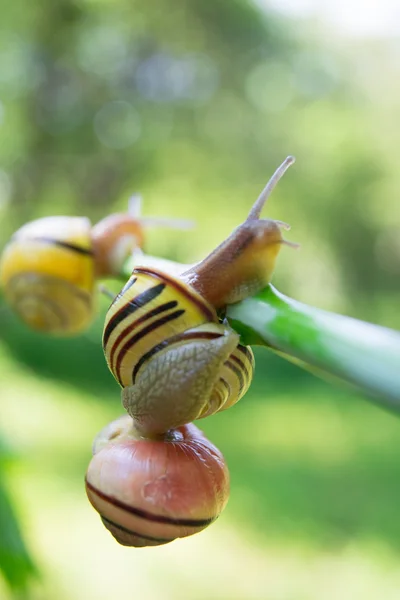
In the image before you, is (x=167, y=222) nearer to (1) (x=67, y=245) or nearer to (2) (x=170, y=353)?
(1) (x=67, y=245)

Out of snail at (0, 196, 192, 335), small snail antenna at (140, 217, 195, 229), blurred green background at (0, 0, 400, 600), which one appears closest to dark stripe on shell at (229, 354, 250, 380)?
snail at (0, 196, 192, 335)

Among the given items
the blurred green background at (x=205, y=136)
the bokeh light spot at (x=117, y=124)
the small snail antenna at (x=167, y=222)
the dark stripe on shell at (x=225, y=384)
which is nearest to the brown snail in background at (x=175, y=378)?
the dark stripe on shell at (x=225, y=384)

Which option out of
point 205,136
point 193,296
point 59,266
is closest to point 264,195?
A: point 193,296

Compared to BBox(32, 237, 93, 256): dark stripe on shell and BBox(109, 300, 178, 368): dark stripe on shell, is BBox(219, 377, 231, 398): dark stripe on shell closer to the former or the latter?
BBox(109, 300, 178, 368): dark stripe on shell

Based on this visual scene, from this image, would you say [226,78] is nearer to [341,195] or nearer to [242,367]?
[341,195]

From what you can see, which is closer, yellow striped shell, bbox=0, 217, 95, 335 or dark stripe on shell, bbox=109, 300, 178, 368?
dark stripe on shell, bbox=109, 300, 178, 368

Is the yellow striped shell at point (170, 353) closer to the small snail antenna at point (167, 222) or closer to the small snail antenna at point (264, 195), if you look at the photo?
the small snail antenna at point (264, 195)

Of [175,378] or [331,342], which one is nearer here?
[331,342]

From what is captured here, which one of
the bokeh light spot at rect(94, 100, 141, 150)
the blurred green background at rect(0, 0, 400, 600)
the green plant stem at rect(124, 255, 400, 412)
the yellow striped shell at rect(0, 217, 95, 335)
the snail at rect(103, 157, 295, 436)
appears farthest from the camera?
the bokeh light spot at rect(94, 100, 141, 150)
